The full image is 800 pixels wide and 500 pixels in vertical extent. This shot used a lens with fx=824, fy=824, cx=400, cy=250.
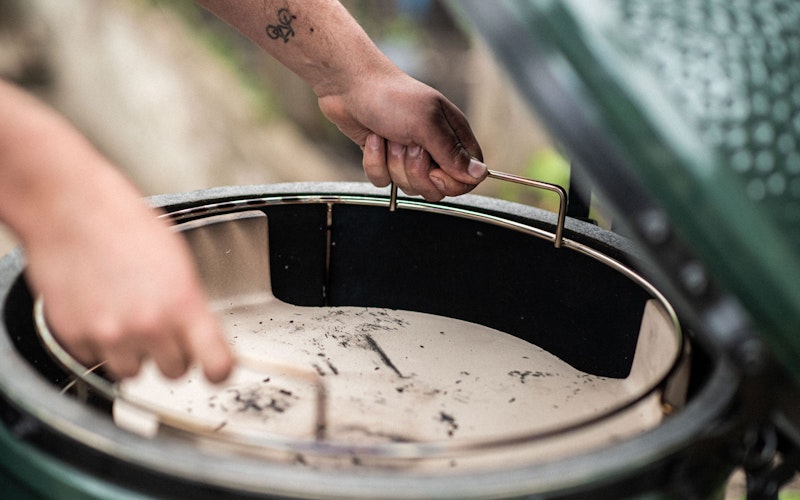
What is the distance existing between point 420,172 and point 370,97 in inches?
5.9

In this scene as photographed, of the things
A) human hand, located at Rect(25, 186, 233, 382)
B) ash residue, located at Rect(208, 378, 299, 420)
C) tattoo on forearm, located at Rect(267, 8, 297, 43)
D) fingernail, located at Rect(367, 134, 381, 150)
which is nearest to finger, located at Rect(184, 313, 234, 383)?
human hand, located at Rect(25, 186, 233, 382)

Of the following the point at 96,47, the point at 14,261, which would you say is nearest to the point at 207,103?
the point at 96,47

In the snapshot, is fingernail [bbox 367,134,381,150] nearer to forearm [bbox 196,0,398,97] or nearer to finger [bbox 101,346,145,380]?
forearm [bbox 196,0,398,97]

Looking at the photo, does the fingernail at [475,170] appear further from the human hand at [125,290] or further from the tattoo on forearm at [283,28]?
the human hand at [125,290]

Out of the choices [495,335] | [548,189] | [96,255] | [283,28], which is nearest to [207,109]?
[283,28]

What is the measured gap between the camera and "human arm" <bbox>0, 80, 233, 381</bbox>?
69 cm

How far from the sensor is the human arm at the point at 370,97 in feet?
4.26

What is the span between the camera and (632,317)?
49.6 inches

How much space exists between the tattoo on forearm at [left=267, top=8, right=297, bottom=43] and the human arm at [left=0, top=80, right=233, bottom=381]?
28.2 inches

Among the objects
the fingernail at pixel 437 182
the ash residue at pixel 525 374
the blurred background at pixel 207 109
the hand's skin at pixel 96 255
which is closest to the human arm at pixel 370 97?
the fingernail at pixel 437 182

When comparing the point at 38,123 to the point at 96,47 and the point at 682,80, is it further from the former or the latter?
the point at 96,47

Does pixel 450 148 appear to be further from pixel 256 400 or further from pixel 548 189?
pixel 256 400

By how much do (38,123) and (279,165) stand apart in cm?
363

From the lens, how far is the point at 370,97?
1.34 meters
